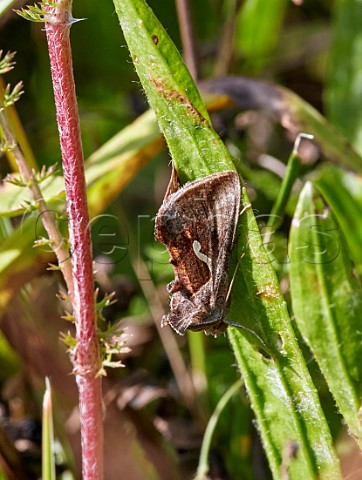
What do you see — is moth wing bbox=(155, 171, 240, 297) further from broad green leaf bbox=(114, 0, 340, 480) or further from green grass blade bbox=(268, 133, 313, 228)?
green grass blade bbox=(268, 133, 313, 228)

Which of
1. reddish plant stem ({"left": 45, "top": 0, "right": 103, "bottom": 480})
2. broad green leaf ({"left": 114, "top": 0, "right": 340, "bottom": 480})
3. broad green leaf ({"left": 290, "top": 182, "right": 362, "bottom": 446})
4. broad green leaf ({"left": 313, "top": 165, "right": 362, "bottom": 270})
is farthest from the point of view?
broad green leaf ({"left": 313, "top": 165, "right": 362, "bottom": 270})

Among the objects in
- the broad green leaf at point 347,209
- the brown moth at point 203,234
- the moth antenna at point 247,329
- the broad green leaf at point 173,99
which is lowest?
the broad green leaf at point 347,209

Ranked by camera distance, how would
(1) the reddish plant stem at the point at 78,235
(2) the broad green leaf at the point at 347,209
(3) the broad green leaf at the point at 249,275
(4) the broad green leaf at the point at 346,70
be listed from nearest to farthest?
(1) the reddish plant stem at the point at 78,235 → (3) the broad green leaf at the point at 249,275 → (2) the broad green leaf at the point at 347,209 → (4) the broad green leaf at the point at 346,70

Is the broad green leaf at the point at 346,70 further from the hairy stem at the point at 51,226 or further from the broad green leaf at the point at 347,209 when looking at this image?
the hairy stem at the point at 51,226

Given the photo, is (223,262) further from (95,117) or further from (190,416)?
(95,117)

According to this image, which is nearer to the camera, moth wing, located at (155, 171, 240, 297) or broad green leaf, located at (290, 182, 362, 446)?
moth wing, located at (155, 171, 240, 297)

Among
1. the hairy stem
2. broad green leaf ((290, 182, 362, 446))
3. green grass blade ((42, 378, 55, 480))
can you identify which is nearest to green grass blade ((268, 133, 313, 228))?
broad green leaf ((290, 182, 362, 446))

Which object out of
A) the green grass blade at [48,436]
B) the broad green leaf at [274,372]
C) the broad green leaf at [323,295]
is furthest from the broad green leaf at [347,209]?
the green grass blade at [48,436]
